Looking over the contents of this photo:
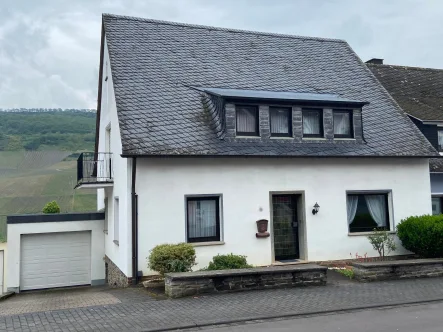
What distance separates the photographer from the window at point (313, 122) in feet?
49.1

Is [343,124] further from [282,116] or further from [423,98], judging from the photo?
[423,98]

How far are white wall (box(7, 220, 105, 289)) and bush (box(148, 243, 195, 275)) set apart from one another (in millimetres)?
6987

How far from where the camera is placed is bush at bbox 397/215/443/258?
13445mm

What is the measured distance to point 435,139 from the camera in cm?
1827

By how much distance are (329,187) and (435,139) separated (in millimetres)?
6803

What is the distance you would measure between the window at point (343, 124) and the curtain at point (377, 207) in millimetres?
2278

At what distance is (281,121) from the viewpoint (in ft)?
48.3

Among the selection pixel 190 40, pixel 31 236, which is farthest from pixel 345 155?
pixel 31 236

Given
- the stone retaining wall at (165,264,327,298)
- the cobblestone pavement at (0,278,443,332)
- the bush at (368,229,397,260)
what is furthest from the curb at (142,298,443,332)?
the bush at (368,229,397,260)

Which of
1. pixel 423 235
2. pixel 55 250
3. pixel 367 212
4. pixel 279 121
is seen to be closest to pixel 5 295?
pixel 55 250

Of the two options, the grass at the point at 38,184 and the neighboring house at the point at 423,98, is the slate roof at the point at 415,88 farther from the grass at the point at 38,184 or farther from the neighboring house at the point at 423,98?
the grass at the point at 38,184

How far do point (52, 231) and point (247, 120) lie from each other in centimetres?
895

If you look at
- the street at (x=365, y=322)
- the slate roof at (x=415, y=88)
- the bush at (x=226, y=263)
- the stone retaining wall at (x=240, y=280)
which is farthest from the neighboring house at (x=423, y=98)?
the street at (x=365, y=322)

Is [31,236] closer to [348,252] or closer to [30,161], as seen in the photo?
[348,252]
